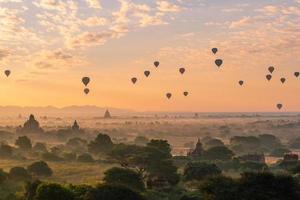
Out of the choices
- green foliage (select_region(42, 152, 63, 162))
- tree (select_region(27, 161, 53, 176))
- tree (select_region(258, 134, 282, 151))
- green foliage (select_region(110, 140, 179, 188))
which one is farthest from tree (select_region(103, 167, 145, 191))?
tree (select_region(258, 134, 282, 151))

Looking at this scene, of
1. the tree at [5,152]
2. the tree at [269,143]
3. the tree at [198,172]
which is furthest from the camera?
the tree at [269,143]

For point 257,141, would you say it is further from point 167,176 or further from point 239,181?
point 239,181

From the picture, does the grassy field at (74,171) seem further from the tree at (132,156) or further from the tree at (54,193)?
the tree at (54,193)

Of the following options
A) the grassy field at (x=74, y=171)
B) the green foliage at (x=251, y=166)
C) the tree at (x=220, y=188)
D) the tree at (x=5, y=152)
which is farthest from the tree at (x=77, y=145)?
the tree at (x=220, y=188)

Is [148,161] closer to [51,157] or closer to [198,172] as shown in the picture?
[198,172]

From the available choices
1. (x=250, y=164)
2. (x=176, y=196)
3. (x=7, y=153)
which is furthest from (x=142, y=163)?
(x=7, y=153)
